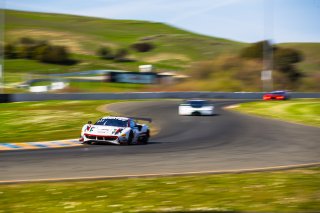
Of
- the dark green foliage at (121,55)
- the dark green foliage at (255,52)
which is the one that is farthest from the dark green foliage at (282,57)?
the dark green foliage at (121,55)

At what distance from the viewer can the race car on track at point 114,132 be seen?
2233 centimetres

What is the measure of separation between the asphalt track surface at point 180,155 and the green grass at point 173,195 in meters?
1.45

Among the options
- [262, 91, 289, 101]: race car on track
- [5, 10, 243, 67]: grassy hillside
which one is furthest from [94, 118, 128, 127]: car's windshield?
[5, 10, 243, 67]: grassy hillside

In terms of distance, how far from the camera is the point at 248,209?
9.66 metres

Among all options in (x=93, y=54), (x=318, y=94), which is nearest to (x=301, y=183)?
(x=318, y=94)

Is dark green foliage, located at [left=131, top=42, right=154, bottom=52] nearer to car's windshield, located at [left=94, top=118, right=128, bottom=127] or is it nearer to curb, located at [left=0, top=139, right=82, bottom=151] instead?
car's windshield, located at [left=94, top=118, right=128, bottom=127]

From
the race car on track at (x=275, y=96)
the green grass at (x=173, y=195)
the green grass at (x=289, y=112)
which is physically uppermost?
the race car on track at (x=275, y=96)

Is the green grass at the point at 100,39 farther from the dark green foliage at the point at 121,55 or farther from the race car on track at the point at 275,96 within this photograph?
the race car on track at the point at 275,96

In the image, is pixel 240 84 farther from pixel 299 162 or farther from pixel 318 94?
pixel 299 162

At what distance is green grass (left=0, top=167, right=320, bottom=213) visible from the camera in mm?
9984

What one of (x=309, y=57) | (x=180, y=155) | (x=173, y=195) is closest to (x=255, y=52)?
(x=309, y=57)

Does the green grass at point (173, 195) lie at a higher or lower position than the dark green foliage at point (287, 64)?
lower

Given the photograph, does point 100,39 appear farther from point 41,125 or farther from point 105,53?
point 41,125

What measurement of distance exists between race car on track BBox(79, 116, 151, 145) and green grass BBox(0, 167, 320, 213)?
29.7ft
